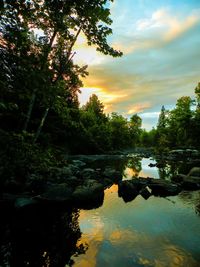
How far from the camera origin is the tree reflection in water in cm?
675

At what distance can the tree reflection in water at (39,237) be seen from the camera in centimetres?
675

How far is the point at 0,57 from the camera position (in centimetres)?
563

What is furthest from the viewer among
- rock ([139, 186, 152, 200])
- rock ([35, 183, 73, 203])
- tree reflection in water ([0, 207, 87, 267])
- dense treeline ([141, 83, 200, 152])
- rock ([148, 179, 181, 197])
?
dense treeline ([141, 83, 200, 152])

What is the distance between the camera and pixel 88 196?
11.8 meters

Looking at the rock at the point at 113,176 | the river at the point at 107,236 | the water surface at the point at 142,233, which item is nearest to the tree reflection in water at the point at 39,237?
the river at the point at 107,236

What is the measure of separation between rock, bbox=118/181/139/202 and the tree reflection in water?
3342mm

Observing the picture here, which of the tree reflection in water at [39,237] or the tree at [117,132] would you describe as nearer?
the tree reflection in water at [39,237]

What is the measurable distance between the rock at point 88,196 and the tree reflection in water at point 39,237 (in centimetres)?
87

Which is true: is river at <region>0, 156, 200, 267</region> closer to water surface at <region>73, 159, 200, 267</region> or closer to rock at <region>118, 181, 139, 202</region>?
water surface at <region>73, 159, 200, 267</region>

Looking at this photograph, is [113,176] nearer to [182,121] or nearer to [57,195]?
[57,195]

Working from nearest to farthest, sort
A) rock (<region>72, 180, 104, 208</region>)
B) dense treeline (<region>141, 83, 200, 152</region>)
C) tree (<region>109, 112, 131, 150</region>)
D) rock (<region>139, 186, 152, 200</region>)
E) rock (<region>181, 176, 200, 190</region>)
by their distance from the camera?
1. rock (<region>72, 180, 104, 208</region>)
2. rock (<region>139, 186, 152, 200</region>)
3. rock (<region>181, 176, 200, 190</region>)
4. dense treeline (<region>141, 83, 200, 152</region>)
5. tree (<region>109, 112, 131, 150</region>)

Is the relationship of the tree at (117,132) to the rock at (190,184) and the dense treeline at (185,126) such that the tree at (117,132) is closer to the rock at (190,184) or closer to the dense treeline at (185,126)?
the dense treeline at (185,126)

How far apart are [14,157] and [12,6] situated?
9.33ft

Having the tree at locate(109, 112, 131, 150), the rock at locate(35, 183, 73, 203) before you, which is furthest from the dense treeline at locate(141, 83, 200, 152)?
the rock at locate(35, 183, 73, 203)
